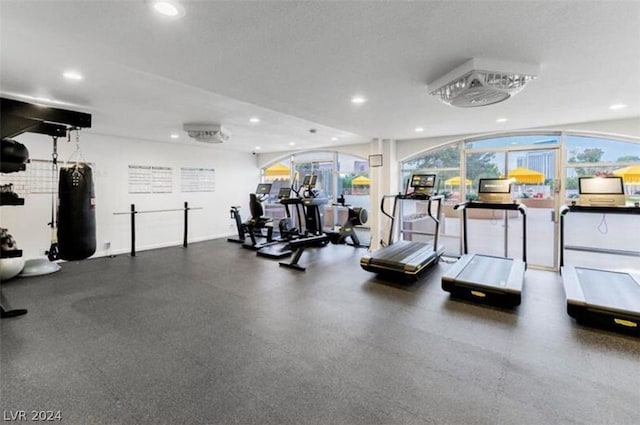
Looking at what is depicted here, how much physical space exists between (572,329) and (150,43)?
5071mm

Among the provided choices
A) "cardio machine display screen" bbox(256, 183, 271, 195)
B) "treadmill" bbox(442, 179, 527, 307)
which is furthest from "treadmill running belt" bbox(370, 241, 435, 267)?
"cardio machine display screen" bbox(256, 183, 271, 195)

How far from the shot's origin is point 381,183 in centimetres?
748

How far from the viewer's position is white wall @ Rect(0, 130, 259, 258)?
5996mm

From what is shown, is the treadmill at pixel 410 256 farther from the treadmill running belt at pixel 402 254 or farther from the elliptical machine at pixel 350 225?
the elliptical machine at pixel 350 225

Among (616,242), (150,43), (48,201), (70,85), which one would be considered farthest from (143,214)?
(616,242)

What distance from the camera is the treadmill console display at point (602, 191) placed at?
14.4 ft

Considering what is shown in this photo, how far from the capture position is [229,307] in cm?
397

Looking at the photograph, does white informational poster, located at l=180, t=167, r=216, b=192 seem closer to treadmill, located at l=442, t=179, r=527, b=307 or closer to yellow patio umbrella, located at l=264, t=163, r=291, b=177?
yellow patio umbrella, located at l=264, t=163, r=291, b=177

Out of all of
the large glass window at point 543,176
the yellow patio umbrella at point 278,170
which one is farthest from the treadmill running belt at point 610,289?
the yellow patio umbrella at point 278,170

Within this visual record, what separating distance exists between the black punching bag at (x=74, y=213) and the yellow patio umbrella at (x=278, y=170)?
21.3ft

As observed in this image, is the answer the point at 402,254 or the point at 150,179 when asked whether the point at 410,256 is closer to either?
the point at 402,254

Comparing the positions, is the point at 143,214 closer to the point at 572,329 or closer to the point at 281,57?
the point at 281,57

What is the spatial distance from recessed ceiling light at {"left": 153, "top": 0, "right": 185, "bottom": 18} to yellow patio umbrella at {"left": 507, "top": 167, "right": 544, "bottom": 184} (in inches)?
250

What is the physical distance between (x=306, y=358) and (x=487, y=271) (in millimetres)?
3326
